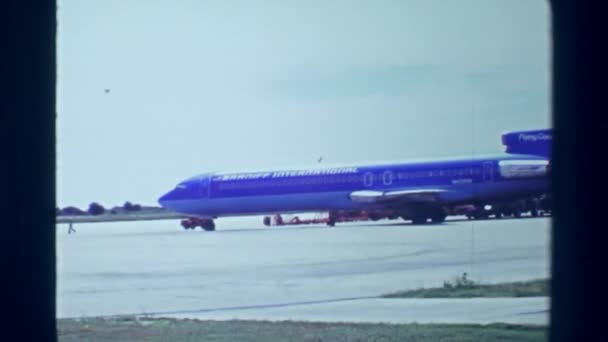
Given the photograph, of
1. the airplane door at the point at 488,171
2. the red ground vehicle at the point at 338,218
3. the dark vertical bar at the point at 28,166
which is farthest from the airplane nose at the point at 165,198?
the dark vertical bar at the point at 28,166

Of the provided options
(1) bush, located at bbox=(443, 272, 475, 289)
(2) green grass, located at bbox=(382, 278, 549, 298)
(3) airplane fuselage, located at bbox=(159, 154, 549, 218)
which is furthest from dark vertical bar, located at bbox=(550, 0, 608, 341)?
(3) airplane fuselage, located at bbox=(159, 154, 549, 218)

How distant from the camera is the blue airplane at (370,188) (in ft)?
102

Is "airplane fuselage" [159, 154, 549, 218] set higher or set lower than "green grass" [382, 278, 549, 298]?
higher

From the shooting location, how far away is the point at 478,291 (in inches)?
421

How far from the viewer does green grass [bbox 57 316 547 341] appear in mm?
7109

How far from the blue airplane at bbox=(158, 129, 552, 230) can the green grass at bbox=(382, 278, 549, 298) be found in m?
18.3

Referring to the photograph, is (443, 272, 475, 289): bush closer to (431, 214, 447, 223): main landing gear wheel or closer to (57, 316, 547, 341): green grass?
(57, 316, 547, 341): green grass

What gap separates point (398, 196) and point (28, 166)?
3229 centimetres

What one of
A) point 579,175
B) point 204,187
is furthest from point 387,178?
point 579,175

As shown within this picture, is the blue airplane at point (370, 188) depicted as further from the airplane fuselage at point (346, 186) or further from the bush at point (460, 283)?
the bush at point (460, 283)

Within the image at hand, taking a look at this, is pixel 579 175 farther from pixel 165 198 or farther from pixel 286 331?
pixel 165 198

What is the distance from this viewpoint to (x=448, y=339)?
6.89 metres

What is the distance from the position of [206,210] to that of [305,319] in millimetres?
28894

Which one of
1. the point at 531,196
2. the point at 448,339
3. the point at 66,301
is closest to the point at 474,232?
the point at 531,196
